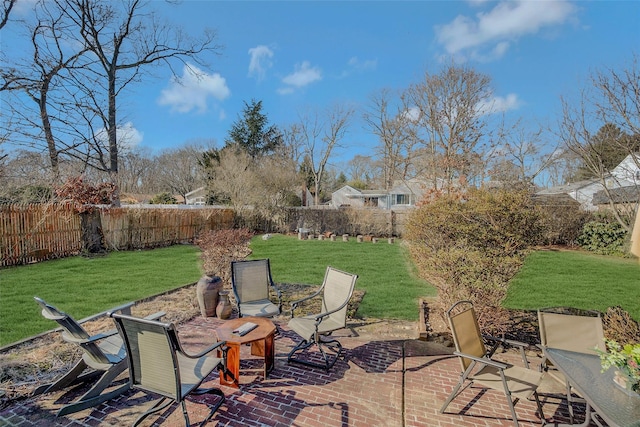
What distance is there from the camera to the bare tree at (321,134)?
105 ft

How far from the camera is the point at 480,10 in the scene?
921 centimetres

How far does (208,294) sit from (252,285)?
0.78 m

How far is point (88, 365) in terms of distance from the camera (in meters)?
2.94

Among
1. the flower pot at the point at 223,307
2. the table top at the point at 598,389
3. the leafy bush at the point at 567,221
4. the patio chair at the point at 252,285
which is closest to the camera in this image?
the table top at the point at 598,389

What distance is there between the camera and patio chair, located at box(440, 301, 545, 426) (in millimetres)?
2742

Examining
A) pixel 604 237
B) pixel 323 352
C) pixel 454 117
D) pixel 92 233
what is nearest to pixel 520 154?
pixel 454 117

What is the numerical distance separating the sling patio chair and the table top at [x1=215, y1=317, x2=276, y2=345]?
957 millimetres

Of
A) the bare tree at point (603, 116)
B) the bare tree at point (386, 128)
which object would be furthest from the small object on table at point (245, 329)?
the bare tree at point (386, 128)

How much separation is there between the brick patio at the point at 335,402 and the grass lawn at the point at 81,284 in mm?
2406

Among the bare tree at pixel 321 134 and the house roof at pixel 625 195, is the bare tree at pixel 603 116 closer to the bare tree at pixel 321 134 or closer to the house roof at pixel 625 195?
the house roof at pixel 625 195

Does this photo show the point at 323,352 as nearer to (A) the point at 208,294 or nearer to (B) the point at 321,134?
(A) the point at 208,294

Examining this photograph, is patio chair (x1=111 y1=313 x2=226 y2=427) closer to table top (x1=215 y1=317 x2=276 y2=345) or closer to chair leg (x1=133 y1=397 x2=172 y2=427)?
chair leg (x1=133 y1=397 x2=172 y2=427)

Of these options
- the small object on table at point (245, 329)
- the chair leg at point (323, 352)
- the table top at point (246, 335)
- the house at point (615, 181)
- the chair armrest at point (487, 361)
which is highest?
the house at point (615, 181)

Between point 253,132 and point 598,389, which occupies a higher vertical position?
point 253,132
